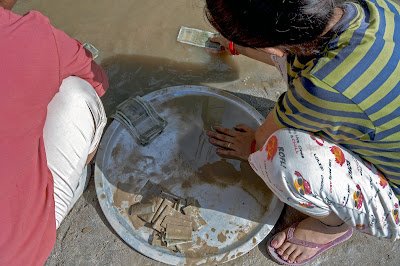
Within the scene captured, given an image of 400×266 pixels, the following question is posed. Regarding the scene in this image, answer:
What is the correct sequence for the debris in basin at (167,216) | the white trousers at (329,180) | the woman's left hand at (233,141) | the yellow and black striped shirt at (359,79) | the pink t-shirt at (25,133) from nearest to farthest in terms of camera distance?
the pink t-shirt at (25,133) < the yellow and black striped shirt at (359,79) < the white trousers at (329,180) < the debris in basin at (167,216) < the woman's left hand at (233,141)

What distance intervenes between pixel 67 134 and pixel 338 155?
3.26 feet

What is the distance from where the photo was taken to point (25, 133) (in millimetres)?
1239

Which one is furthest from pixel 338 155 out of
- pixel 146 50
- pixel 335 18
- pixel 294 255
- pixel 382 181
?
pixel 146 50

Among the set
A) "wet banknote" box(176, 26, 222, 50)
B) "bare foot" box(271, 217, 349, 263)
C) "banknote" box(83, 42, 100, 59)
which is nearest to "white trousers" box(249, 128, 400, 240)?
"bare foot" box(271, 217, 349, 263)

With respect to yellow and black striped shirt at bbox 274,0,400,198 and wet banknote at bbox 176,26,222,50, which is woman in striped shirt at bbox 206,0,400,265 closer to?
yellow and black striped shirt at bbox 274,0,400,198

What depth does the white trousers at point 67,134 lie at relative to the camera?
1573mm

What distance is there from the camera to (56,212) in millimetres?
1610

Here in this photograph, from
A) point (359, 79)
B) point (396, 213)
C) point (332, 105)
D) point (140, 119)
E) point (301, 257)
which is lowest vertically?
point (301, 257)

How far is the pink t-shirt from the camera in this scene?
3.85ft

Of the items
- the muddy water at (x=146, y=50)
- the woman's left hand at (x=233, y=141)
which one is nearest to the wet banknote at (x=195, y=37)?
the muddy water at (x=146, y=50)

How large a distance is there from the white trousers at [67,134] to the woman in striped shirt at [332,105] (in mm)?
626

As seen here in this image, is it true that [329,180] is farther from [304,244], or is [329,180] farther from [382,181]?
[304,244]

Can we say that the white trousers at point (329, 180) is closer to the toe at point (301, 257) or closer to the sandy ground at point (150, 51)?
the toe at point (301, 257)

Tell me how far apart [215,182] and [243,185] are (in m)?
0.13
